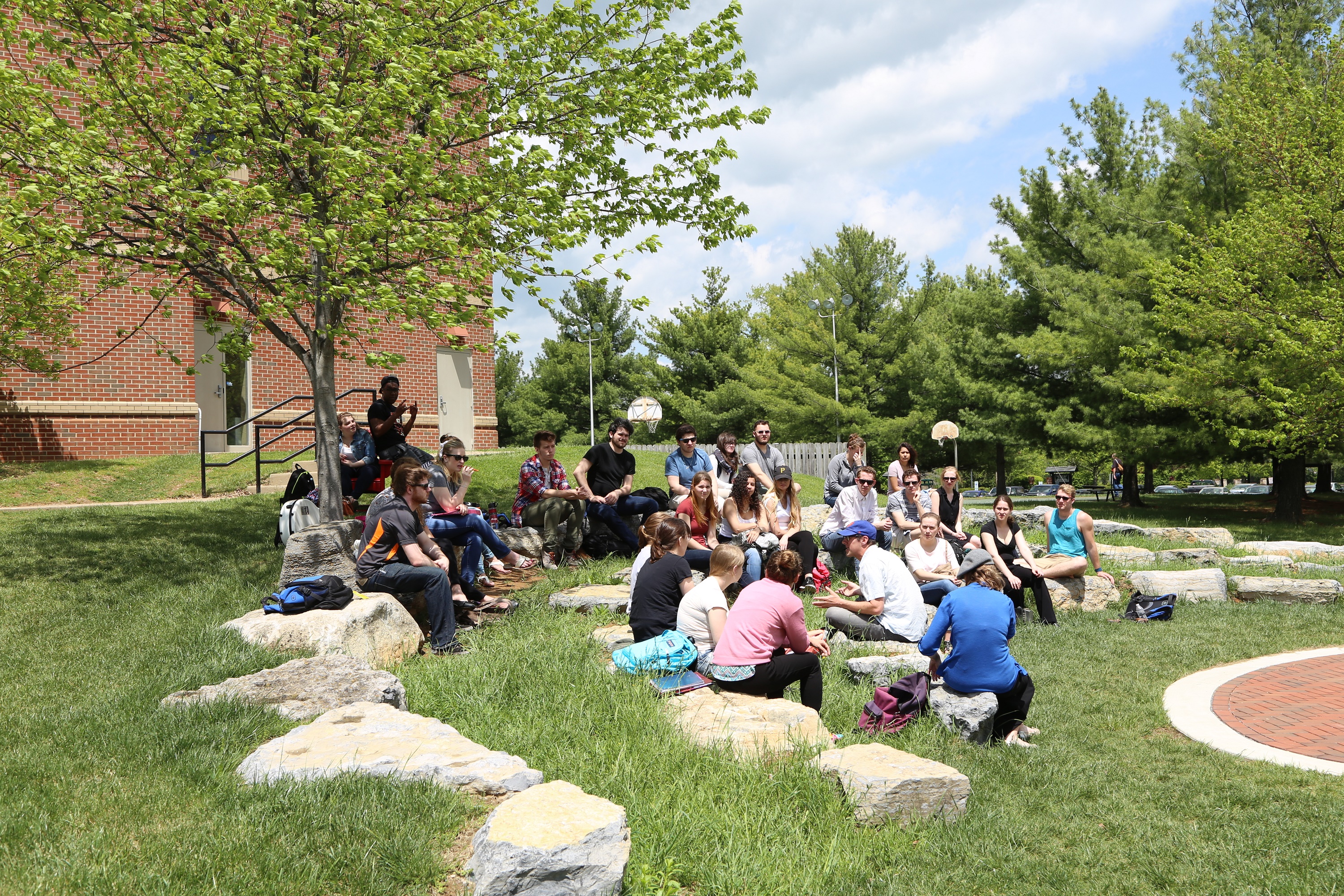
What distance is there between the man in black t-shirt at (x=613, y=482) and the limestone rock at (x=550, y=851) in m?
6.96

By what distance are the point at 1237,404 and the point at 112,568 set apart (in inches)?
795

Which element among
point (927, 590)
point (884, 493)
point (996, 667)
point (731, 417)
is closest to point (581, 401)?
point (731, 417)

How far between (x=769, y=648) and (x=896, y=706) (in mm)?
931

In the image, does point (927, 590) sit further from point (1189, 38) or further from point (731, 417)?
point (731, 417)

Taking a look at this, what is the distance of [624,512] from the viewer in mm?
11070

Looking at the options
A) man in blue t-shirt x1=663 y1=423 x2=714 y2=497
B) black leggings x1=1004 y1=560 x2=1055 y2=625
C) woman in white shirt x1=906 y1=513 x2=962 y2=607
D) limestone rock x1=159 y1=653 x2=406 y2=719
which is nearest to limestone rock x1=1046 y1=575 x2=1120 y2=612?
black leggings x1=1004 y1=560 x2=1055 y2=625

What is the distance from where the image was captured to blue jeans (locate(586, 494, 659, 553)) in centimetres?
1098

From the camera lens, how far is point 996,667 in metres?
5.98

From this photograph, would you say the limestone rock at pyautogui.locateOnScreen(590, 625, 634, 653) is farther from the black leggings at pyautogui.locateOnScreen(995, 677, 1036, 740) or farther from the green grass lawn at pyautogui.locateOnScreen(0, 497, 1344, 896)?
the black leggings at pyautogui.locateOnScreen(995, 677, 1036, 740)

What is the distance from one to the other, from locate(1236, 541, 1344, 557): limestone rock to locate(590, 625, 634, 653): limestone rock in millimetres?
11770

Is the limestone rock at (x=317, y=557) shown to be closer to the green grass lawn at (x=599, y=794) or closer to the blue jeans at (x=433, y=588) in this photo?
the blue jeans at (x=433, y=588)

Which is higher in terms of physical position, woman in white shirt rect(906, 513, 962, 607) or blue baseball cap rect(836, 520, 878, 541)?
blue baseball cap rect(836, 520, 878, 541)

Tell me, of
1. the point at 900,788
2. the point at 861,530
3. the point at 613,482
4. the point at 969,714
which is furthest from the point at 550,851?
the point at 613,482

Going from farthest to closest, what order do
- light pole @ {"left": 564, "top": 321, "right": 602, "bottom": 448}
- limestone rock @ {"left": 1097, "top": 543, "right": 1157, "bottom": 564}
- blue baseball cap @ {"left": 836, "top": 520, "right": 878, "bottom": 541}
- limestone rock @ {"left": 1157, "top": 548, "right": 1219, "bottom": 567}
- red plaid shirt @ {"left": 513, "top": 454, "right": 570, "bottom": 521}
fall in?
light pole @ {"left": 564, "top": 321, "right": 602, "bottom": 448} < limestone rock @ {"left": 1157, "top": 548, "right": 1219, "bottom": 567} < limestone rock @ {"left": 1097, "top": 543, "right": 1157, "bottom": 564} < red plaid shirt @ {"left": 513, "top": 454, "right": 570, "bottom": 521} < blue baseball cap @ {"left": 836, "top": 520, "right": 878, "bottom": 541}
